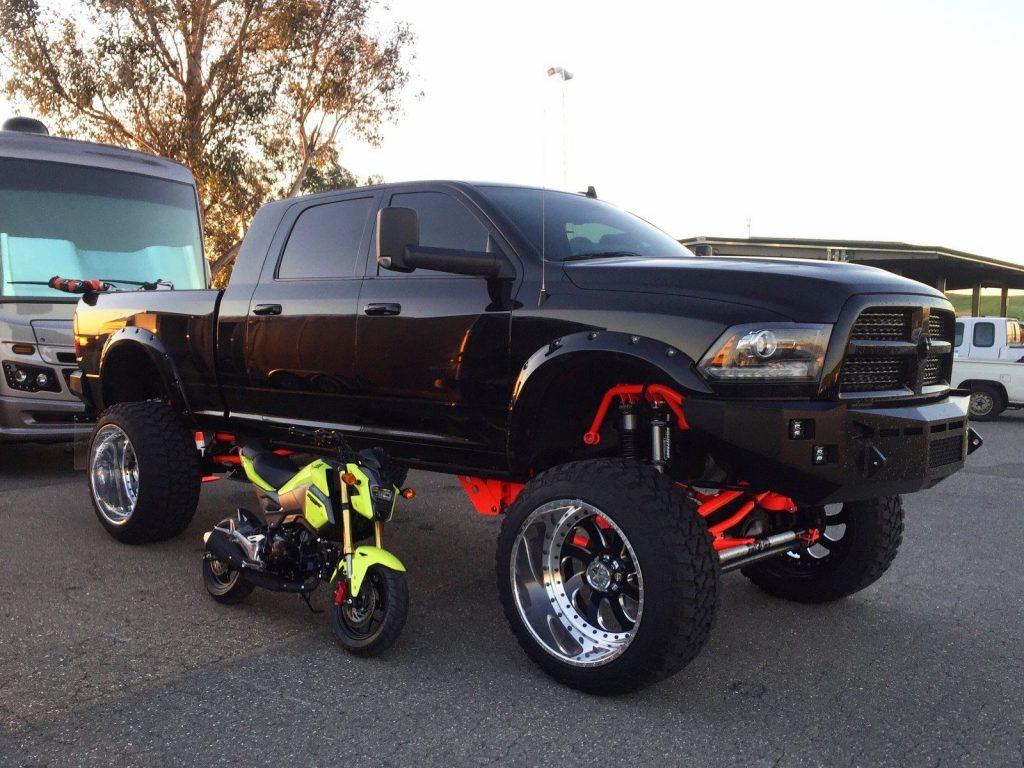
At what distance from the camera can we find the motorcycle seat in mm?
4789

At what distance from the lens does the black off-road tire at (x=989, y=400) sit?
52.5ft

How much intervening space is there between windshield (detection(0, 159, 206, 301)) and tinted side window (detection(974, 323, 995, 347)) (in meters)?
12.2

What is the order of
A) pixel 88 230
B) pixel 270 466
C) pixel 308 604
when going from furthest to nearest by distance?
1. pixel 88 230
2. pixel 270 466
3. pixel 308 604

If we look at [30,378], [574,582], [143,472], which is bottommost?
[574,582]

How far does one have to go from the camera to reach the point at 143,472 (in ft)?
19.2

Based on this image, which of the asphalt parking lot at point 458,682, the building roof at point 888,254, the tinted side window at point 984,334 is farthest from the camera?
the building roof at point 888,254

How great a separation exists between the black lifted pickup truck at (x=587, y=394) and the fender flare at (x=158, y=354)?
0.09 meters

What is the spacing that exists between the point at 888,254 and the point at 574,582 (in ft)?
87.7

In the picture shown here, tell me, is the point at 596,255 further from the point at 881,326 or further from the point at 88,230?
the point at 88,230

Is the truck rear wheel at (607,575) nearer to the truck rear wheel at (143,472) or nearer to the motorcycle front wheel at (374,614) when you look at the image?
the motorcycle front wheel at (374,614)

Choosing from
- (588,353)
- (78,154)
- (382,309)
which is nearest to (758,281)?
(588,353)

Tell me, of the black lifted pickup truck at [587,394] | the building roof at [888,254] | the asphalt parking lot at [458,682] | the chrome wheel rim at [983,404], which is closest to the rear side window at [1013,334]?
the chrome wheel rim at [983,404]

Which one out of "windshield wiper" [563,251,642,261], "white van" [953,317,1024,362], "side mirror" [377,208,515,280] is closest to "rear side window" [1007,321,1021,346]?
"white van" [953,317,1024,362]

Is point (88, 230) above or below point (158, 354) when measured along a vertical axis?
above
